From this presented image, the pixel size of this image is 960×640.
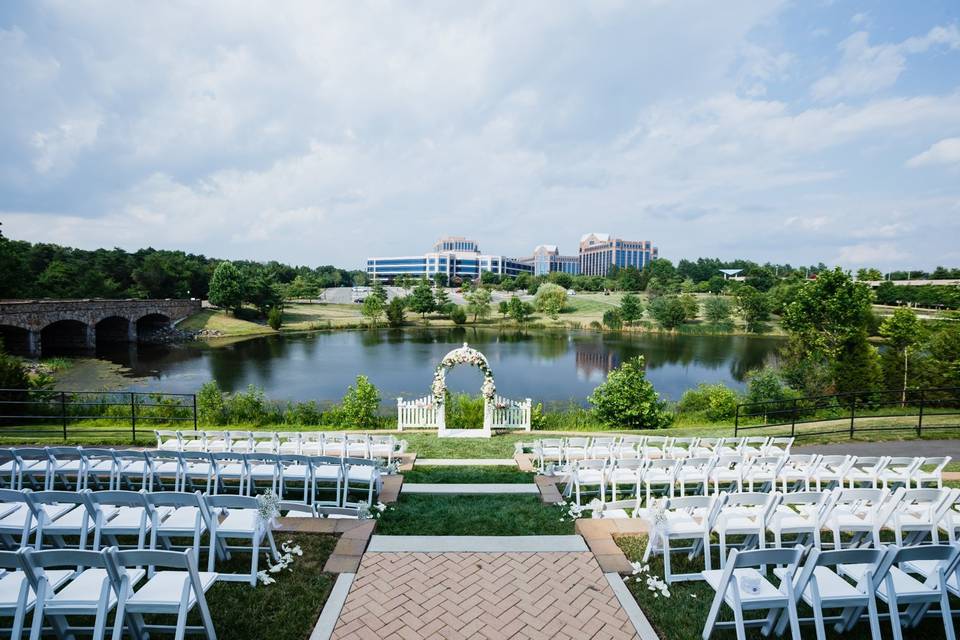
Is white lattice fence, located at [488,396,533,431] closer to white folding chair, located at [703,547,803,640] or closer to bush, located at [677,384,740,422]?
bush, located at [677,384,740,422]

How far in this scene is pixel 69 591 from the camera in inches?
134

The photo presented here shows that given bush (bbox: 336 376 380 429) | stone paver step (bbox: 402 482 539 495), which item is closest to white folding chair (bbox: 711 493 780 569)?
stone paver step (bbox: 402 482 539 495)

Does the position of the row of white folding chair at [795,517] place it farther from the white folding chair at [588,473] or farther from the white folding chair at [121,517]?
the white folding chair at [121,517]

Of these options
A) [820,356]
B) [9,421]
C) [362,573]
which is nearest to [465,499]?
[362,573]

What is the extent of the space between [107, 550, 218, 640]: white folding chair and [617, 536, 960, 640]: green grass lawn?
3.35 meters

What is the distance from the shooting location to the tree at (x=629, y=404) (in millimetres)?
15727

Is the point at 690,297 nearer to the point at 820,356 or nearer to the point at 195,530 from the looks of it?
the point at 820,356

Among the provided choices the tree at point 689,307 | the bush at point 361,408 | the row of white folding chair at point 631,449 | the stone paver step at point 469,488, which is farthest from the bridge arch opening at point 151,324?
the tree at point 689,307

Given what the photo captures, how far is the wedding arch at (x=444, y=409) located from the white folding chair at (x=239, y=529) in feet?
27.1

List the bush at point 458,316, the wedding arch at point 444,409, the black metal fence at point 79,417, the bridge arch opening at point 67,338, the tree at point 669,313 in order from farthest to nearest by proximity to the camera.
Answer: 1. the bush at point 458,316
2. the tree at point 669,313
3. the bridge arch opening at point 67,338
4. the wedding arch at point 444,409
5. the black metal fence at point 79,417

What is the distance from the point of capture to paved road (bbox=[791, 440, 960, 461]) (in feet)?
31.4

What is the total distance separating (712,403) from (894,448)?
8.28 metres

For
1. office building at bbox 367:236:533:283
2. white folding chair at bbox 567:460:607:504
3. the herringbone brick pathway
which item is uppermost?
office building at bbox 367:236:533:283

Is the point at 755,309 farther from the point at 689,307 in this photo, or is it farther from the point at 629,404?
the point at 629,404
